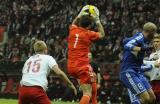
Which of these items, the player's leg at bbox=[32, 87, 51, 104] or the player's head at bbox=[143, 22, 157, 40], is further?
the player's head at bbox=[143, 22, 157, 40]

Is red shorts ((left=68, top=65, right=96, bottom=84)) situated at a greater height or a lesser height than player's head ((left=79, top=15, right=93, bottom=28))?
lesser

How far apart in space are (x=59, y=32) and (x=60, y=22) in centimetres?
90

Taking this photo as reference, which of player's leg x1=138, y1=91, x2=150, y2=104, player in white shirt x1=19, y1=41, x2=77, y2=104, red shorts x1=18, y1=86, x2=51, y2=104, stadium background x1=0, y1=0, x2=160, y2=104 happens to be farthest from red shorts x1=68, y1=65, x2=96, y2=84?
stadium background x1=0, y1=0, x2=160, y2=104

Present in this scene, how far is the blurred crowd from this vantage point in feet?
84.9

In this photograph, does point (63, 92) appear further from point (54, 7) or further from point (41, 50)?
point (41, 50)

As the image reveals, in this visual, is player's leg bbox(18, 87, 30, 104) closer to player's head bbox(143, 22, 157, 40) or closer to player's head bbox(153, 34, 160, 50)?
player's head bbox(143, 22, 157, 40)

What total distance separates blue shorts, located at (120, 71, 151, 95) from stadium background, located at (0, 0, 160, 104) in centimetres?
1017

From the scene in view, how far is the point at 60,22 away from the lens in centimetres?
2917

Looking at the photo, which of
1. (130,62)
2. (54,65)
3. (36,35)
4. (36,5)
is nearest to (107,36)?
(36,35)

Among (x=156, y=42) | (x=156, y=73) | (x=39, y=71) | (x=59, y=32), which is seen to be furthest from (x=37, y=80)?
(x=59, y=32)

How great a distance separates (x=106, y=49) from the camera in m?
24.9

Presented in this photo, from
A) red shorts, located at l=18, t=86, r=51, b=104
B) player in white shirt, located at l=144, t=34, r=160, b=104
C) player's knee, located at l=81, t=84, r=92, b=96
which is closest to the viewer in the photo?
red shorts, located at l=18, t=86, r=51, b=104

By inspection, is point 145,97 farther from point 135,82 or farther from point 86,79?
point 86,79

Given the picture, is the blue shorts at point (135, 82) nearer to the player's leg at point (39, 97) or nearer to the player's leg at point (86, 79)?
the player's leg at point (86, 79)
